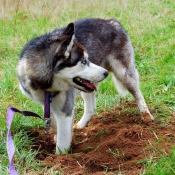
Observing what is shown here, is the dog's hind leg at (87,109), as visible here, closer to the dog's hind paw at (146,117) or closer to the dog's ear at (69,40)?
the dog's hind paw at (146,117)

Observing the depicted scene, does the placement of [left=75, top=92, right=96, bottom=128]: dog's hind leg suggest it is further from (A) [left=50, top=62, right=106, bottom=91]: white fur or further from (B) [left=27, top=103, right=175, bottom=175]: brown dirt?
(A) [left=50, top=62, right=106, bottom=91]: white fur

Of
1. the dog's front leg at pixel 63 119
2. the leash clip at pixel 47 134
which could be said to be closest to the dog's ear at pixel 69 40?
the dog's front leg at pixel 63 119

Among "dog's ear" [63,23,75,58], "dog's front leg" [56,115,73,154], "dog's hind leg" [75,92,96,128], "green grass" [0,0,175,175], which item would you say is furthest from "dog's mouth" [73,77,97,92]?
"dog's hind leg" [75,92,96,128]

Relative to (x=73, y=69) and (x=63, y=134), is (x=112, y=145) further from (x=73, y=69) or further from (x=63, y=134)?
(x=73, y=69)

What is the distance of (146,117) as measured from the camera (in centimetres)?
450

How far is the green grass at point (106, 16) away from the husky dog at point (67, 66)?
1.39 feet

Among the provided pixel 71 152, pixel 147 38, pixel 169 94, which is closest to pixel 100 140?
pixel 71 152

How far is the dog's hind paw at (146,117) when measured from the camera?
444 centimetres

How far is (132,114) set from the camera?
481 cm

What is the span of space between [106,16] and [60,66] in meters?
6.13

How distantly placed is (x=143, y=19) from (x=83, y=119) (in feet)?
16.8

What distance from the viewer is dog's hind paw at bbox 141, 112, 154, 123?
4445mm

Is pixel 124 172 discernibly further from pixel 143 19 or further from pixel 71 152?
pixel 143 19

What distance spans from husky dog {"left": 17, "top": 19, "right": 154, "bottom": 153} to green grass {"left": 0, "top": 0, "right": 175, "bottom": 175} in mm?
423
